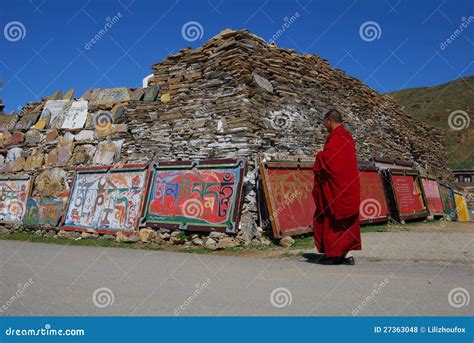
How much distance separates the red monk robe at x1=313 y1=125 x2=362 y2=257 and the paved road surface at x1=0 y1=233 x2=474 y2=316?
384 mm

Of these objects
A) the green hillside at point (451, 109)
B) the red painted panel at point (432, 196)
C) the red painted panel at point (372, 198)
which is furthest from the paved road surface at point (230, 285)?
the green hillside at point (451, 109)

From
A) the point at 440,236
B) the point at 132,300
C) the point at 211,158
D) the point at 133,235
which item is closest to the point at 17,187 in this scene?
the point at 133,235

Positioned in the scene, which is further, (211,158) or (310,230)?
(211,158)

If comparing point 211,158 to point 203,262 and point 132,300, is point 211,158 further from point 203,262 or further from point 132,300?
point 132,300

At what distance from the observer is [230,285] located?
475 cm

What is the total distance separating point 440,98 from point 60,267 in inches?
2716

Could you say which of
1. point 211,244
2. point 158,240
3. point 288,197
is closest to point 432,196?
point 288,197

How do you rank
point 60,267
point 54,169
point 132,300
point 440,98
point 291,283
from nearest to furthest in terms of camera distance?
point 132,300
point 291,283
point 60,267
point 54,169
point 440,98

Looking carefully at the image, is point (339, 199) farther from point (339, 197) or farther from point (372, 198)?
point (372, 198)

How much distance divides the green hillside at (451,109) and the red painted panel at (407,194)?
30330 millimetres

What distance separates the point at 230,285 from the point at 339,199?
2.14 m

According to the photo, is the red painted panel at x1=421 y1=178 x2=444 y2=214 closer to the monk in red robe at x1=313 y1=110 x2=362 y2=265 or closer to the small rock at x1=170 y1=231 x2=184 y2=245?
the small rock at x1=170 y1=231 x2=184 y2=245

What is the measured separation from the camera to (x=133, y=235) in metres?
9.55

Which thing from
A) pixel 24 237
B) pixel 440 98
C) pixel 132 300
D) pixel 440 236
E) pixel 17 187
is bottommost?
pixel 440 236
